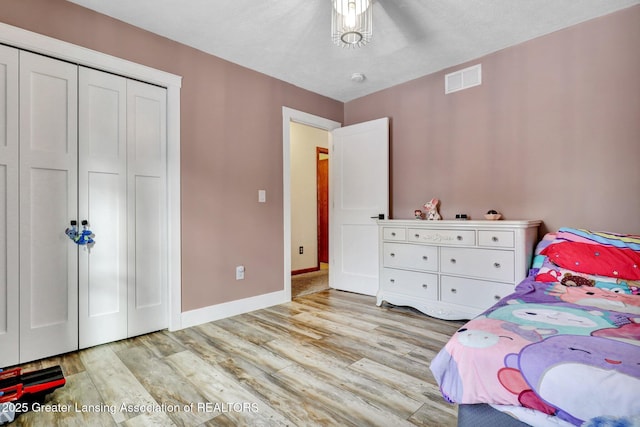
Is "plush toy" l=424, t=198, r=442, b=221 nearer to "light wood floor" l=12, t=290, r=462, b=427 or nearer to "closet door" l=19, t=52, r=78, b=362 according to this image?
"light wood floor" l=12, t=290, r=462, b=427

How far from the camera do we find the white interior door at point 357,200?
3.72m

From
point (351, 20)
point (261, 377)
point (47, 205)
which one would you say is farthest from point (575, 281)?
point (47, 205)

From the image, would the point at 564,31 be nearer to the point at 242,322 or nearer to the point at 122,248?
the point at 242,322

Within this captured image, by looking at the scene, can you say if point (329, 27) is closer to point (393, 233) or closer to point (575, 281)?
point (393, 233)

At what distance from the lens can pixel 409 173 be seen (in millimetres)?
3689

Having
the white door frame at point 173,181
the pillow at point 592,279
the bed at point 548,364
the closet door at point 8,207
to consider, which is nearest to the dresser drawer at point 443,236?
the pillow at point 592,279

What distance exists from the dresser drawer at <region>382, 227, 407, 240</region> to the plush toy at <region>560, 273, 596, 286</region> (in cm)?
137

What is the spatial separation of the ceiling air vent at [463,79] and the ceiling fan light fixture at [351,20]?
5.22ft

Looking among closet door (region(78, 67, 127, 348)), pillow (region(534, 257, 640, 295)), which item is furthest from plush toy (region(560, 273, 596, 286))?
closet door (region(78, 67, 127, 348))

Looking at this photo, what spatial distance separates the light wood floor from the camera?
1563 millimetres

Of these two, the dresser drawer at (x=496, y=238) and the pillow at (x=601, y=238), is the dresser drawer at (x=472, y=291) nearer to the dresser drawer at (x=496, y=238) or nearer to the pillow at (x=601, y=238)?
the dresser drawer at (x=496, y=238)

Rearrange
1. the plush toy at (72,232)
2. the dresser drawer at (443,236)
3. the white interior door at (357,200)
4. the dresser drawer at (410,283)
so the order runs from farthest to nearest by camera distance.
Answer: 1. the white interior door at (357,200)
2. the dresser drawer at (410,283)
3. the dresser drawer at (443,236)
4. the plush toy at (72,232)

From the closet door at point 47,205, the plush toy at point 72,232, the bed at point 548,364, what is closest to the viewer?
the bed at point 548,364

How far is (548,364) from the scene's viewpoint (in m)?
0.99
